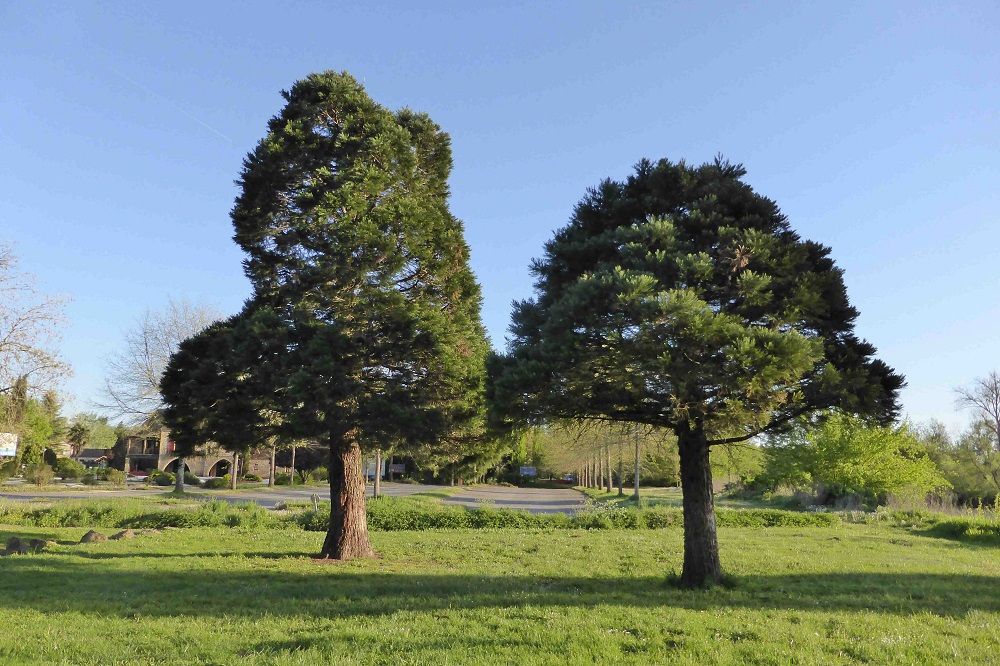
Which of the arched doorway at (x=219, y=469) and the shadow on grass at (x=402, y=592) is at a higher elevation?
the shadow on grass at (x=402, y=592)

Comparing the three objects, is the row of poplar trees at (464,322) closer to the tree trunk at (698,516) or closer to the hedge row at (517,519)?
the tree trunk at (698,516)

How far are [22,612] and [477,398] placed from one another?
8108 millimetres

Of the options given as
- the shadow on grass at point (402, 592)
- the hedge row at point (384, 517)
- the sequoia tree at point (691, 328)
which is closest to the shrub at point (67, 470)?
the hedge row at point (384, 517)

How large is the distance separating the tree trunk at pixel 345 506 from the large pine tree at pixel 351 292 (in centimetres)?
3

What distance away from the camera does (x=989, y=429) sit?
51656 mm

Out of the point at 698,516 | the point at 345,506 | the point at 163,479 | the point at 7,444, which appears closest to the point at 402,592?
the point at 345,506

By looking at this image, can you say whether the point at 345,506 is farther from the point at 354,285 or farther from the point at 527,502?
the point at 527,502

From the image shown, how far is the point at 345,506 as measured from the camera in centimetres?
1323

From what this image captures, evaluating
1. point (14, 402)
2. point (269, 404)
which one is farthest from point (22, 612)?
point (14, 402)

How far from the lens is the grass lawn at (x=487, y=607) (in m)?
5.91

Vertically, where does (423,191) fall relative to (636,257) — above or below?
above

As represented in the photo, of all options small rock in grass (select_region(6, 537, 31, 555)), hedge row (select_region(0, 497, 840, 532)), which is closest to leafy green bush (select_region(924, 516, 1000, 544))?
hedge row (select_region(0, 497, 840, 532))

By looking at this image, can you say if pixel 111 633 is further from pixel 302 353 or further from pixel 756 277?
pixel 756 277

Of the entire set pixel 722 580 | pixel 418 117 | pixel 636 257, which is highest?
pixel 418 117
